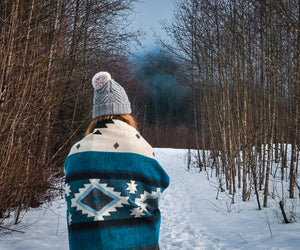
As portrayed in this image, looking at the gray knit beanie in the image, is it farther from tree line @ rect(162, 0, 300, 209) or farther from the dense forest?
tree line @ rect(162, 0, 300, 209)

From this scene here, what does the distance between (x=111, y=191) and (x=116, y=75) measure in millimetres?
11681

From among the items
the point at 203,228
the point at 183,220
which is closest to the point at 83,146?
the point at 203,228

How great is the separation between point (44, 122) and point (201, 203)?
441 centimetres

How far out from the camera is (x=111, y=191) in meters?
1.83

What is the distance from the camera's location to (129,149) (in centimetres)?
190

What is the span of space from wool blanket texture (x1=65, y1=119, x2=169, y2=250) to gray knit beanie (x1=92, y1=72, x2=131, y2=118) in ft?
0.35

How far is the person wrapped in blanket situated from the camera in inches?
71.6

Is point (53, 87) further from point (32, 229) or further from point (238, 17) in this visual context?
point (238, 17)

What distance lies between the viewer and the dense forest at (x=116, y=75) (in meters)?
3.79

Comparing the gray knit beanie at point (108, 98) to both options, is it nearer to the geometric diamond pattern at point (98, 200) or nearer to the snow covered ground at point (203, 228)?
the geometric diamond pattern at point (98, 200)

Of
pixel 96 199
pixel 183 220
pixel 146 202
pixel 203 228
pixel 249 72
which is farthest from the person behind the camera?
pixel 249 72

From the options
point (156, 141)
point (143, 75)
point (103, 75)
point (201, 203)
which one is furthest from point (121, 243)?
point (143, 75)

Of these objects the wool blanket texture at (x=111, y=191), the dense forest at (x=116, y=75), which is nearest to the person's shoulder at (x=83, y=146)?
the wool blanket texture at (x=111, y=191)

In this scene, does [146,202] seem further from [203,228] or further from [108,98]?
[203,228]
